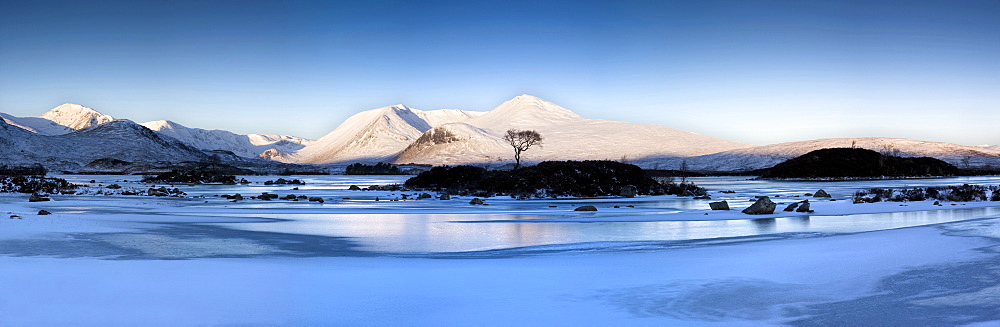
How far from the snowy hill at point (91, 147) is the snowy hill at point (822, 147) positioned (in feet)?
378

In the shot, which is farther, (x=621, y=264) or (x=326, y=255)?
(x=326, y=255)

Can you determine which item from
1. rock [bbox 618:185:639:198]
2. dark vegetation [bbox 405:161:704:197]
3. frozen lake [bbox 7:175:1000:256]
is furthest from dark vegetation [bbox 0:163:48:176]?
frozen lake [bbox 7:175:1000:256]

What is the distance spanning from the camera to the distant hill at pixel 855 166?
268 ft

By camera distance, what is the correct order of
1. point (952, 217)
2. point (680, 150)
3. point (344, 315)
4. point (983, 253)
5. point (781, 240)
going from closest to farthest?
1. point (344, 315)
2. point (983, 253)
3. point (781, 240)
4. point (952, 217)
5. point (680, 150)

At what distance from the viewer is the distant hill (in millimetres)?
81575

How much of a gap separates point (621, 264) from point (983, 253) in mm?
5779

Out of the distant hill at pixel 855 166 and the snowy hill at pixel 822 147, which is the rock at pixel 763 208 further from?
the snowy hill at pixel 822 147

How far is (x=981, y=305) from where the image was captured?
22.5 feet

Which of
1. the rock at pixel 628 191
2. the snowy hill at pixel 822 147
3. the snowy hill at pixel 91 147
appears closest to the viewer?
the rock at pixel 628 191

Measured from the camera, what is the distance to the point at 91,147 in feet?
497

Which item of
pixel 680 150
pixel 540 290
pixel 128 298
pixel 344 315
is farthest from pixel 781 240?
pixel 680 150

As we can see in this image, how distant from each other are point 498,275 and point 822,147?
149585 millimetres

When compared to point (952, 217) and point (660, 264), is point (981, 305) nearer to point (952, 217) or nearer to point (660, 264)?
point (660, 264)

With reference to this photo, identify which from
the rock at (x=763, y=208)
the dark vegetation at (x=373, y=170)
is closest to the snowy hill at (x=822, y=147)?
the dark vegetation at (x=373, y=170)
